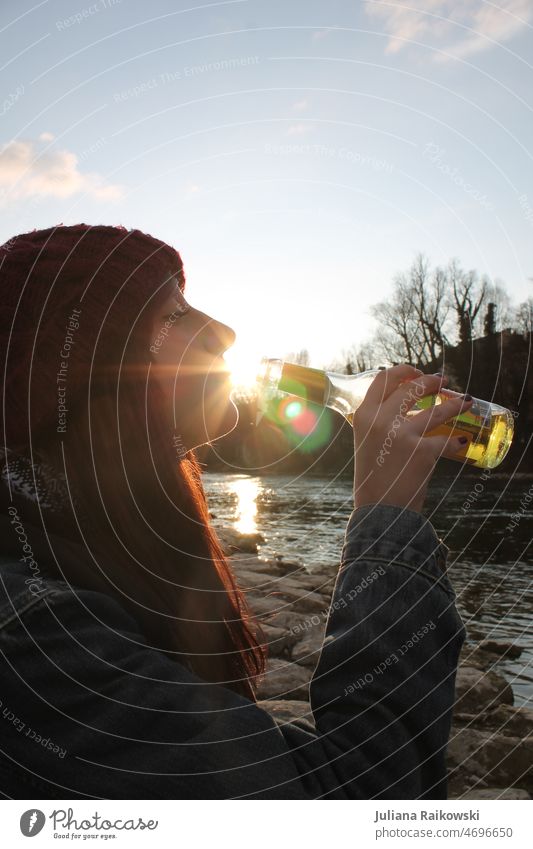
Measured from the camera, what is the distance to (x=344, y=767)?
1.05 meters

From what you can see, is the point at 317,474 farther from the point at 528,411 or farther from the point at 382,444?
the point at 382,444

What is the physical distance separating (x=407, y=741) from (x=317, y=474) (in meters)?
36.2

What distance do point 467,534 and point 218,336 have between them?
14.2 metres

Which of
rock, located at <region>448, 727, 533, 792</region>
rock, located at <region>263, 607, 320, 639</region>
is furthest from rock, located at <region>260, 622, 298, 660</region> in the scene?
rock, located at <region>448, 727, 533, 792</region>

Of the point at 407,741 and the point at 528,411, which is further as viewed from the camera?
the point at 528,411

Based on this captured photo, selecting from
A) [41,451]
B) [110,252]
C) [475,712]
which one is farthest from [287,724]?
[475,712]

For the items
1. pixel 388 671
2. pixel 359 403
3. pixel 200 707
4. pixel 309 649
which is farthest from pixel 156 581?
pixel 309 649

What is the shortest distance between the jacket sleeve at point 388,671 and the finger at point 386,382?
0.95 ft

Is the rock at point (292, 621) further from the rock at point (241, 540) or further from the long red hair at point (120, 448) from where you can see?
the rock at point (241, 540)

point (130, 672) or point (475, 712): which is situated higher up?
point (130, 672)

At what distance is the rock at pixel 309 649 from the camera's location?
5.84 meters

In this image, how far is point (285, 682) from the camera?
17.3 feet

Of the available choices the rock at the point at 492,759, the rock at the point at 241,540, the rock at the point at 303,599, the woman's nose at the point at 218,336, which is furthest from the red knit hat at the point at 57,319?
the rock at the point at 241,540

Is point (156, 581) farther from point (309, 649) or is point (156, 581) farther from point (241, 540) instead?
point (241, 540)
